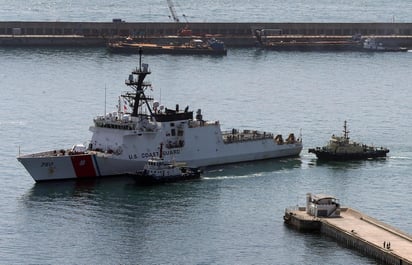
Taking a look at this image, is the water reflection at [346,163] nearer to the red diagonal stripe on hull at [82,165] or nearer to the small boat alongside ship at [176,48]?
the red diagonal stripe on hull at [82,165]

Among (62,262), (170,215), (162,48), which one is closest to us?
(62,262)

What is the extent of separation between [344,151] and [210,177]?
12218 mm

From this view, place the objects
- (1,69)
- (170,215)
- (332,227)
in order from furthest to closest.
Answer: (1,69) → (170,215) → (332,227)

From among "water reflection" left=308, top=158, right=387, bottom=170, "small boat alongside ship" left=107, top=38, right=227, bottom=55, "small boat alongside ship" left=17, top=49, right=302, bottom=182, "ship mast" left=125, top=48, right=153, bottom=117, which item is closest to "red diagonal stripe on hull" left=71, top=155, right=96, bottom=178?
"small boat alongside ship" left=17, top=49, right=302, bottom=182

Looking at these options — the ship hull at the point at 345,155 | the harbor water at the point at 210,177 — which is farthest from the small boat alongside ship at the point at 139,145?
the ship hull at the point at 345,155

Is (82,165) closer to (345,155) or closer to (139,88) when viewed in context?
(139,88)

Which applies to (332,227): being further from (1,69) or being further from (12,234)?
(1,69)

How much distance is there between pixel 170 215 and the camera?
93.2m

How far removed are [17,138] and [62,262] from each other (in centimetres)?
3863

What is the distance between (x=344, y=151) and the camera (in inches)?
4446

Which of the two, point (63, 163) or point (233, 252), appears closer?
point (233, 252)

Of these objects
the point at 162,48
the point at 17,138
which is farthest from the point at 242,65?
the point at 17,138

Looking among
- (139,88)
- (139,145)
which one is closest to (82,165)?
(139,145)

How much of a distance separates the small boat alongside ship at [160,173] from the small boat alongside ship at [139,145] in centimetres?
219
